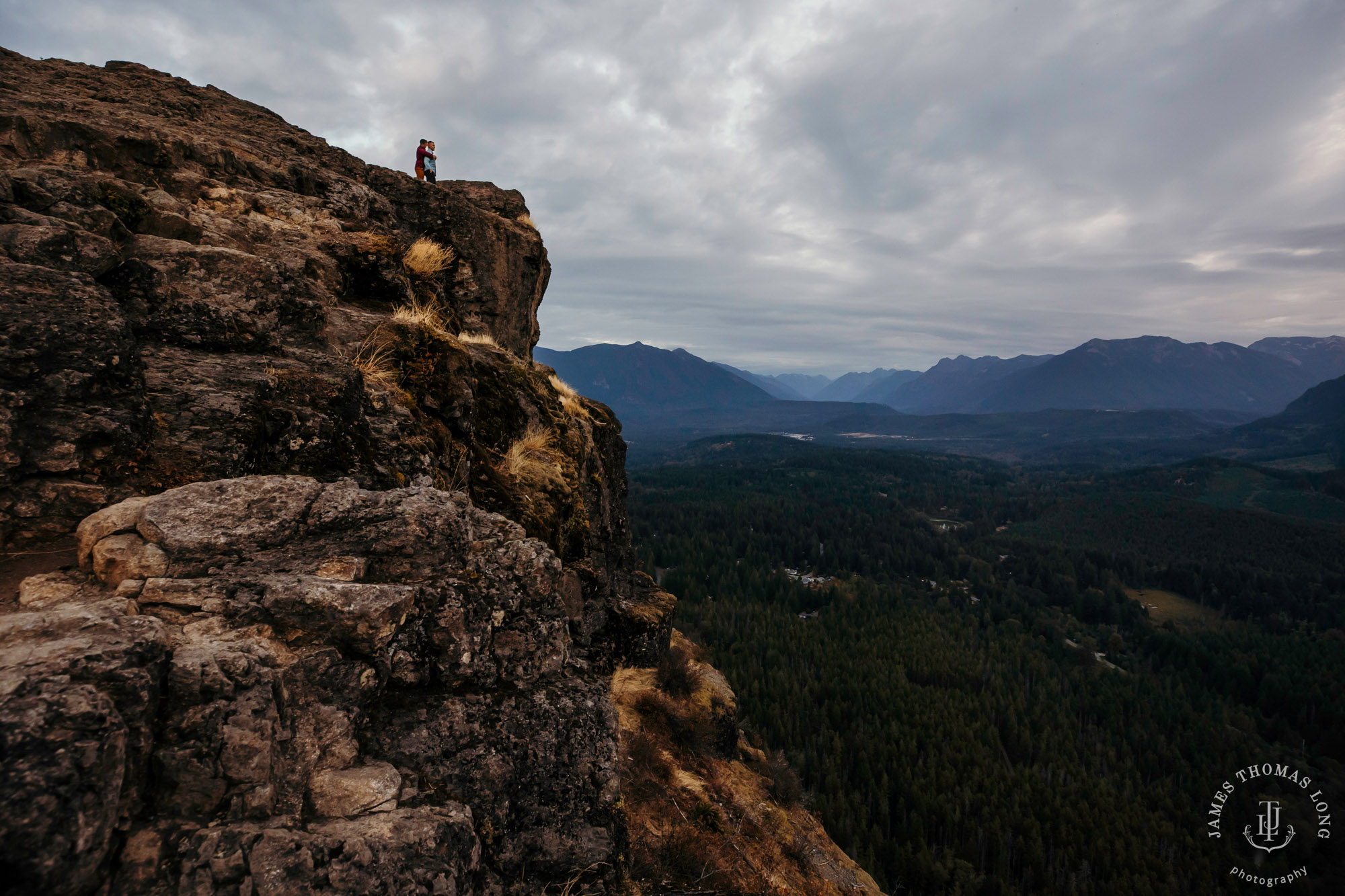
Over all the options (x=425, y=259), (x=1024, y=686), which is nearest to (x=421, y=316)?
(x=425, y=259)

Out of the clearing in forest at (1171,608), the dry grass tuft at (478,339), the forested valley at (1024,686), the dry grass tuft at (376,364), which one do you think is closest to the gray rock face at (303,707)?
the dry grass tuft at (376,364)

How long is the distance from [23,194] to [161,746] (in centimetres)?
777

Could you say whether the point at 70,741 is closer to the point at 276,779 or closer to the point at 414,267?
the point at 276,779

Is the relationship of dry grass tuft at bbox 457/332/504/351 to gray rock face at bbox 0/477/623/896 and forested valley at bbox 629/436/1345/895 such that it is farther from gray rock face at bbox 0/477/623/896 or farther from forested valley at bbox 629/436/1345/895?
forested valley at bbox 629/436/1345/895

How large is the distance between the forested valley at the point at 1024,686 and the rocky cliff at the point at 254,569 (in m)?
34.3

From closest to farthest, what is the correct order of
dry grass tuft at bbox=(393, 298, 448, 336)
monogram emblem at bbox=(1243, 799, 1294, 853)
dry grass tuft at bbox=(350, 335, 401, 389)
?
1. dry grass tuft at bbox=(350, 335, 401, 389)
2. dry grass tuft at bbox=(393, 298, 448, 336)
3. monogram emblem at bbox=(1243, 799, 1294, 853)

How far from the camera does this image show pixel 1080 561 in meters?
165

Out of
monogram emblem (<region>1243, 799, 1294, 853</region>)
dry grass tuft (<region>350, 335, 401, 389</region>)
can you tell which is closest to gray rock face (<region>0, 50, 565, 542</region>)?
dry grass tuft (<region>350, 335, 401, 389</region>)

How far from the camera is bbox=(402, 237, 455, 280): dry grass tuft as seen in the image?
43.0ft

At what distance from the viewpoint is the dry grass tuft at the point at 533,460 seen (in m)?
10.4

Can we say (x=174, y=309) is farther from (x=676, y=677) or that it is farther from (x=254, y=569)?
(x=676, y=677)

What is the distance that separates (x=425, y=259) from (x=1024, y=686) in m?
114

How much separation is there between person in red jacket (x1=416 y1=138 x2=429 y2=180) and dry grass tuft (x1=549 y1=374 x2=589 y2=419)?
29.7 feet

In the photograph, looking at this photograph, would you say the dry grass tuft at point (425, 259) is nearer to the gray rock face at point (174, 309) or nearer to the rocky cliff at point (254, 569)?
the gray rock face at point (174, 309)
